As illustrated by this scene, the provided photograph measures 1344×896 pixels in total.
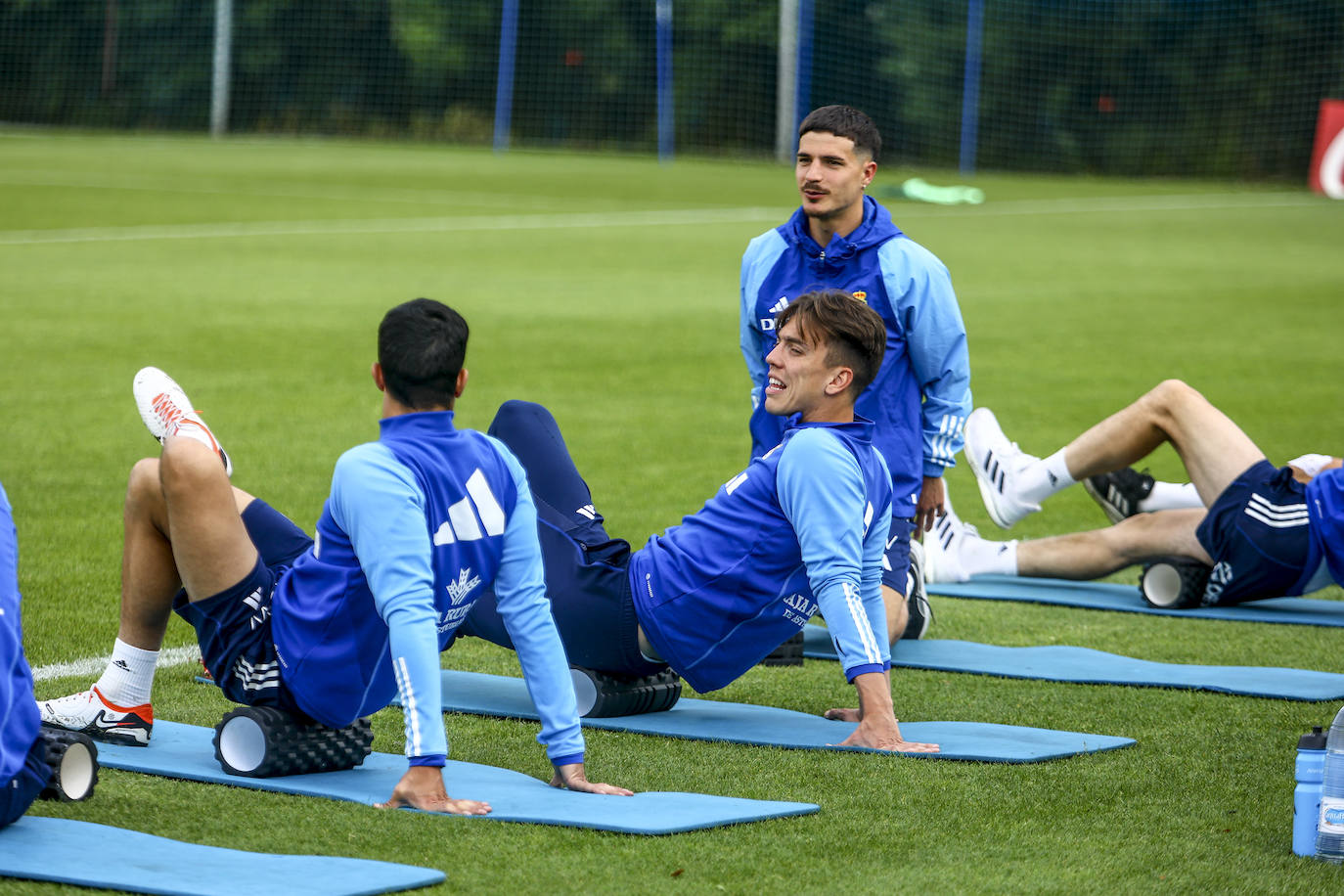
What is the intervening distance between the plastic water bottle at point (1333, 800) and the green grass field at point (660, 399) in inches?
3.5

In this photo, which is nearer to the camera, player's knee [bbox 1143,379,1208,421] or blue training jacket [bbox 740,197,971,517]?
blue training jacket [bbox 740,197,971,517]

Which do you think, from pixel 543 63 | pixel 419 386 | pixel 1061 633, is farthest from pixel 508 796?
pixel 543 63

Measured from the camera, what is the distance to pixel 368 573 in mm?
4016

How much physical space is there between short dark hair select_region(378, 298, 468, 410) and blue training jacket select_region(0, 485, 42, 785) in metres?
0.84

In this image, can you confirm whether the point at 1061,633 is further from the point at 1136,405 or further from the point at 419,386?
A: the point at 419,386

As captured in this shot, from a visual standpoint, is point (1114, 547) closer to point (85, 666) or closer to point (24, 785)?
point (85, 666)

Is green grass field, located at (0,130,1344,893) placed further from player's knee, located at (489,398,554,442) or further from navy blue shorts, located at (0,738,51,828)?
player's knee, located at (489,398,554,442)

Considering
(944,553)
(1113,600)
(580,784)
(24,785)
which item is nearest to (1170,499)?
(1113,600)

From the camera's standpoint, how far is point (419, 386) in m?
4.08

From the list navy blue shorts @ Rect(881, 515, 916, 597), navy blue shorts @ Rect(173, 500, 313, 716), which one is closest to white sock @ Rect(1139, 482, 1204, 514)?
navy blue shorts @ Rect(881, 515, 916, 597)

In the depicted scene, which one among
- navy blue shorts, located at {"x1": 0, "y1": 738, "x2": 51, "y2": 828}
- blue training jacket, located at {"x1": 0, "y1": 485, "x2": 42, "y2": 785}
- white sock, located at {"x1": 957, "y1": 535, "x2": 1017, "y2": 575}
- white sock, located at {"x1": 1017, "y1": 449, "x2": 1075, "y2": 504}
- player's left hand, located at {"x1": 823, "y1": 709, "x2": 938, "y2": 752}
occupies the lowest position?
white sock, located at {"x1": 957, "y1": 535, "x2": 1017, "y2": 575}

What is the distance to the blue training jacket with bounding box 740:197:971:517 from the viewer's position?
6.25 m

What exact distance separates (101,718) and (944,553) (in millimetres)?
3747

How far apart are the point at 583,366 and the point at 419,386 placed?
8788mm
